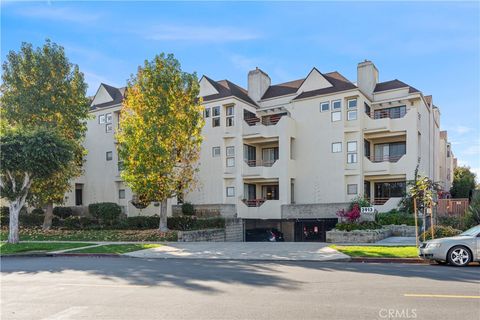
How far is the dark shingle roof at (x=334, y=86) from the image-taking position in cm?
3029

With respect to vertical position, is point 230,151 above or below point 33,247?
above

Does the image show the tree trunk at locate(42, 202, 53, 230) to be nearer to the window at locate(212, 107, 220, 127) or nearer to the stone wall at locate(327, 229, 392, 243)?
the window at locate(212, 107, 220, 127)

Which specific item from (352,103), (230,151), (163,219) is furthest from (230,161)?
(352,103)

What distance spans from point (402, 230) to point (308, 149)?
425 inches

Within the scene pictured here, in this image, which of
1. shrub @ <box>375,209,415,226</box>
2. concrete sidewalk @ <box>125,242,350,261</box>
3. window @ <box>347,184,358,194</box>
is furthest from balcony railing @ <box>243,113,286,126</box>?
concrete sidewalk @ <box>125,242,350,261</box>

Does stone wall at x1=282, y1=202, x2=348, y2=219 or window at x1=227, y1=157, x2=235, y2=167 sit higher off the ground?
window at x1=227, y1=157, x2=235, y2=167

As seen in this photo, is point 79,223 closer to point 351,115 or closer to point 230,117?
point 230,117

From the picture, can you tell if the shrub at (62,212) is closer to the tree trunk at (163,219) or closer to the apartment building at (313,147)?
the apartment building at (313,147)

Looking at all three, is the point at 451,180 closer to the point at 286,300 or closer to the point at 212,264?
the point at 212,264

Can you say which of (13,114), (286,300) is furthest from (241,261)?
(13,114)

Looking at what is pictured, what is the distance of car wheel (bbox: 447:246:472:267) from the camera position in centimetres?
1196

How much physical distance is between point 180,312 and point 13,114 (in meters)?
→ 26.4

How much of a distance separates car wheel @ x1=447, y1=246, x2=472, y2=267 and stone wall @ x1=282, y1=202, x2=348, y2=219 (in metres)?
14.6

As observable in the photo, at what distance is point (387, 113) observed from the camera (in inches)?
1268
